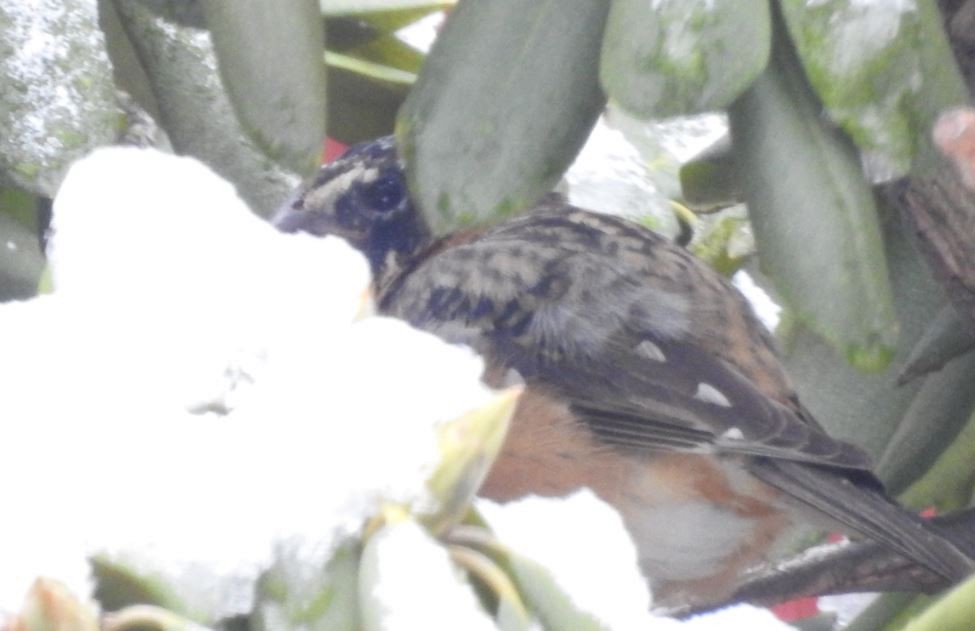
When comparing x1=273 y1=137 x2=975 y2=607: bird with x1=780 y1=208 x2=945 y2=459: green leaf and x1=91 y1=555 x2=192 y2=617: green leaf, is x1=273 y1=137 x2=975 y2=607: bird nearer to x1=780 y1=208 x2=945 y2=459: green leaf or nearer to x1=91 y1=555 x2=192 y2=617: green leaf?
x1=780 y1=208 x2=945 y2=459: green leaf

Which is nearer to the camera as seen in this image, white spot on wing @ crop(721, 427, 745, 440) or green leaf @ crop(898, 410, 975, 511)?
green leaf @ crop(898, 410, 975, 511)

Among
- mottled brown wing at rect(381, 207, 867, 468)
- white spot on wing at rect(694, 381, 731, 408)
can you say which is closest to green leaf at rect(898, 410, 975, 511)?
mottled brown wing at rect(381, 207, 867, 468)

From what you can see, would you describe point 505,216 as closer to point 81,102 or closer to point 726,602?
point 81,102

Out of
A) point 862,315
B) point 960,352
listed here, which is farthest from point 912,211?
point 862,315

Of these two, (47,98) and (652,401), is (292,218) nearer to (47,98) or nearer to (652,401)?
(652,401)

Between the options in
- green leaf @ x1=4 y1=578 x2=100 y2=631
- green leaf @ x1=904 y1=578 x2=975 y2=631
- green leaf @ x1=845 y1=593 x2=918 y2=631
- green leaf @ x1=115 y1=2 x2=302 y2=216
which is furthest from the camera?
green leaf @ x1=845 y1=593 x2=918 y2=631

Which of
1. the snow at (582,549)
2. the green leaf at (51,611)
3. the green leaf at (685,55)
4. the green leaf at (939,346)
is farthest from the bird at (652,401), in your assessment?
the green leaf at (51,611)
